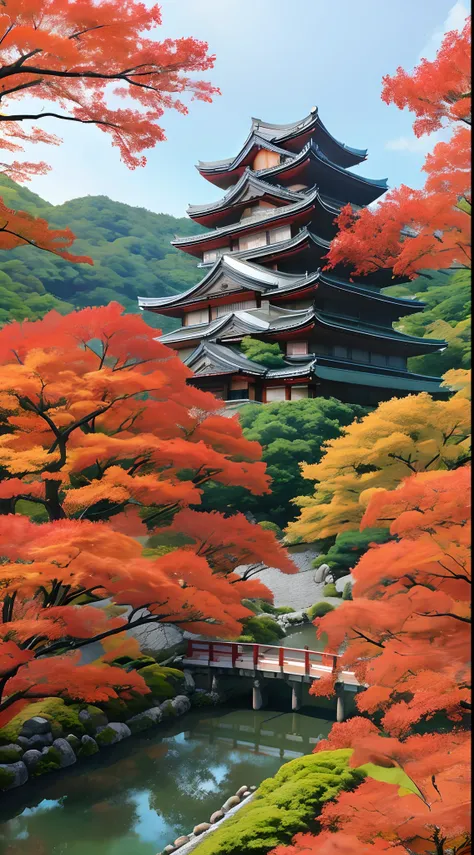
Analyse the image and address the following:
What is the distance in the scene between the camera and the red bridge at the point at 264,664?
42.3ft

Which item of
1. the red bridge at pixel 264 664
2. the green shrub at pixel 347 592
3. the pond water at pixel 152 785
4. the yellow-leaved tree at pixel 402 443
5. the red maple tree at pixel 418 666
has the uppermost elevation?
the yellow-leaved tree at pixel 402 443

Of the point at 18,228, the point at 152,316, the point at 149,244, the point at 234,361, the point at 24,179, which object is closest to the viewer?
the point at 18,228

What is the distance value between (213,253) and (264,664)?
2570cm

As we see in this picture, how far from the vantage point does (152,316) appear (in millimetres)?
57344

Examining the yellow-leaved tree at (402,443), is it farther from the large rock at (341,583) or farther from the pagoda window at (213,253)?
the pagoda window at (213,253)

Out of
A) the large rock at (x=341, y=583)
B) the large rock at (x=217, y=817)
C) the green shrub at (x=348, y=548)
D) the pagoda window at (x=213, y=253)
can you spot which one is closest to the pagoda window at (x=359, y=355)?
the pagoda window at (x=213, y=253)

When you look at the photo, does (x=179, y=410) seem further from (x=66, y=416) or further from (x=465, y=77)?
(x=465, y=77)

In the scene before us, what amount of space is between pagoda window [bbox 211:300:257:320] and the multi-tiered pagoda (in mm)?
60

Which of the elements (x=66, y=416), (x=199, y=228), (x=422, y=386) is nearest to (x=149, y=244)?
Result: (x=199, y=228)

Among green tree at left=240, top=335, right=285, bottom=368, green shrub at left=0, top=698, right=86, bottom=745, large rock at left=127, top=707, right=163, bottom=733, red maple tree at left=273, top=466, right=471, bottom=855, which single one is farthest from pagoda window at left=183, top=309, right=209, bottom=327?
red maple tree at left=273, top=466, right=471, bottom=855

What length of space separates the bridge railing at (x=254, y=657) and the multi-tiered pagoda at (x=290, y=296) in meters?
13.0

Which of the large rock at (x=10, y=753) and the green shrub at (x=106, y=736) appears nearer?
the large rock at (x=10, y=753)

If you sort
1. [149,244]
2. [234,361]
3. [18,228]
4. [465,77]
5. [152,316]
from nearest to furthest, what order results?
[465,77], [18,228], [234,361], [152,316], [149,244]

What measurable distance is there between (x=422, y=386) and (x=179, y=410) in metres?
22.5
